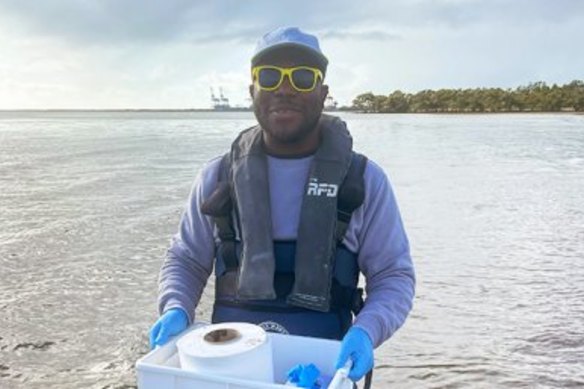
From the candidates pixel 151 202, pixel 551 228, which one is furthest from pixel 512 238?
pixel 151 202

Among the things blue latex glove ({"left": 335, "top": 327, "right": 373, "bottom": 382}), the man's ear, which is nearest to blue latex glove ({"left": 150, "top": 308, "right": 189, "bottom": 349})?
blue latex glove ({"left": 335, "top": 327, "right": 373, "bottom": 382})

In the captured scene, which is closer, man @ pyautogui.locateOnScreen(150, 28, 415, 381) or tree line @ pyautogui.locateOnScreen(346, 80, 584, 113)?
man @ pyautogui.locateOnScreen(150, 28, 415, 381)

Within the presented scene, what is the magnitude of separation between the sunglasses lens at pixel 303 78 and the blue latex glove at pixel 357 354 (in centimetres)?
109

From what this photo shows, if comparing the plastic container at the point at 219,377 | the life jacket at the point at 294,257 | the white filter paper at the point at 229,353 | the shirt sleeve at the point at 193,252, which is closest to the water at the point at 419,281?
the life jacket at the point at 294,257

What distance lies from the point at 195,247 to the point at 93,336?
3.83 metres

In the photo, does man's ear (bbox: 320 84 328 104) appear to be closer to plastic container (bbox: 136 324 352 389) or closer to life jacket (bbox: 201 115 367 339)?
life jacket (bbox: 201 115 367 339)

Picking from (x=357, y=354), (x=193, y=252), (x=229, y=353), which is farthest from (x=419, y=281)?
(x=229, y=353)

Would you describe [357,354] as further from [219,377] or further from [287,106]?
[287,106]

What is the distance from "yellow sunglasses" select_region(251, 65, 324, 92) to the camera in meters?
2.96

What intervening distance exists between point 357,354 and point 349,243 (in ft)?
2.13

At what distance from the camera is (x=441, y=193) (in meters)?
14.9

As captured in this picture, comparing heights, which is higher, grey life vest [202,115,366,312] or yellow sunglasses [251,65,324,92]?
yellow sunglasses [251,65,324,92]

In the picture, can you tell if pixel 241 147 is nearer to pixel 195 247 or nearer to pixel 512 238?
pixel 195 247

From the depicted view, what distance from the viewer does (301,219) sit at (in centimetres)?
298
